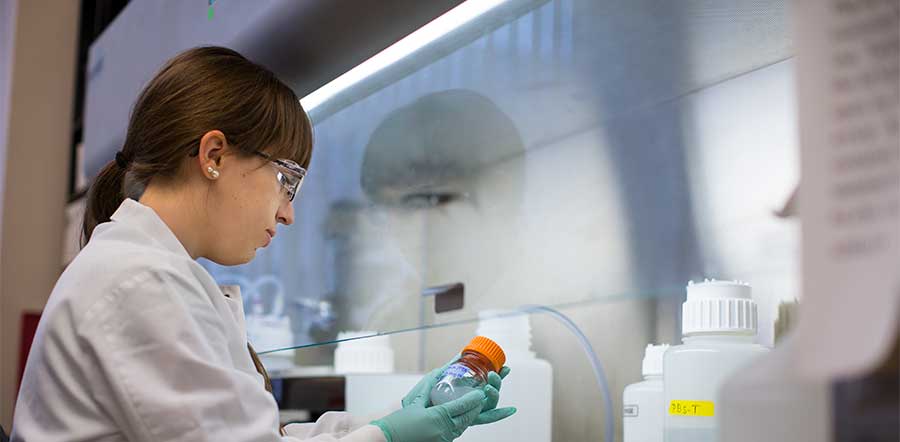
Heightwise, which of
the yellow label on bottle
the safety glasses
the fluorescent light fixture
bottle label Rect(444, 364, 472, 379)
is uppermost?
the fluorescent light fixture

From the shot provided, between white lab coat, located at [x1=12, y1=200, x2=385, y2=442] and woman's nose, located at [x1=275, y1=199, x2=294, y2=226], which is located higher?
woman's nose, located at [x1=275, y1=199, x2=294, y2=226]

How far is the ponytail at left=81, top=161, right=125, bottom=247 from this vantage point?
1.23m

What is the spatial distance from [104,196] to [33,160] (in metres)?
1.90

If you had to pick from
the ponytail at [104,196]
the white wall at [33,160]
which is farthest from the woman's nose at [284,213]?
the white wall at [33,160]

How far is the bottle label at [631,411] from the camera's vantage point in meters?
1.07

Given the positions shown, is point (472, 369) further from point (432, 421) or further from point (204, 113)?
point (204, 113)

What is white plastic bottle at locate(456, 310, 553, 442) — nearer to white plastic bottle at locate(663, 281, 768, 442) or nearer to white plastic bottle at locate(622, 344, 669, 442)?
white plastic bottle at locate(622, 344, 669, 442)

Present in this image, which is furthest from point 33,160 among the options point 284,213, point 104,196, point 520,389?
point 520,389

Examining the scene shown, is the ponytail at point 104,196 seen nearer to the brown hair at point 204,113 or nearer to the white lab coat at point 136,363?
the brown hair at point 204,113

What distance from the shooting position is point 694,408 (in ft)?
2.94

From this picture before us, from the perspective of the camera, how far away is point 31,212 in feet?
9.56

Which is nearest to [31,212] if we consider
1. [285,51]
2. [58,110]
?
[58,110]

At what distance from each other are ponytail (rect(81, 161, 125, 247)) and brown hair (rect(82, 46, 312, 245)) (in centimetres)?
10

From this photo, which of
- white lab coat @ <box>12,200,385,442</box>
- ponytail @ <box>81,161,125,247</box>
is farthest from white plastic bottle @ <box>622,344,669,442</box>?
ponytail @ <box>81,161,125,247</box>
